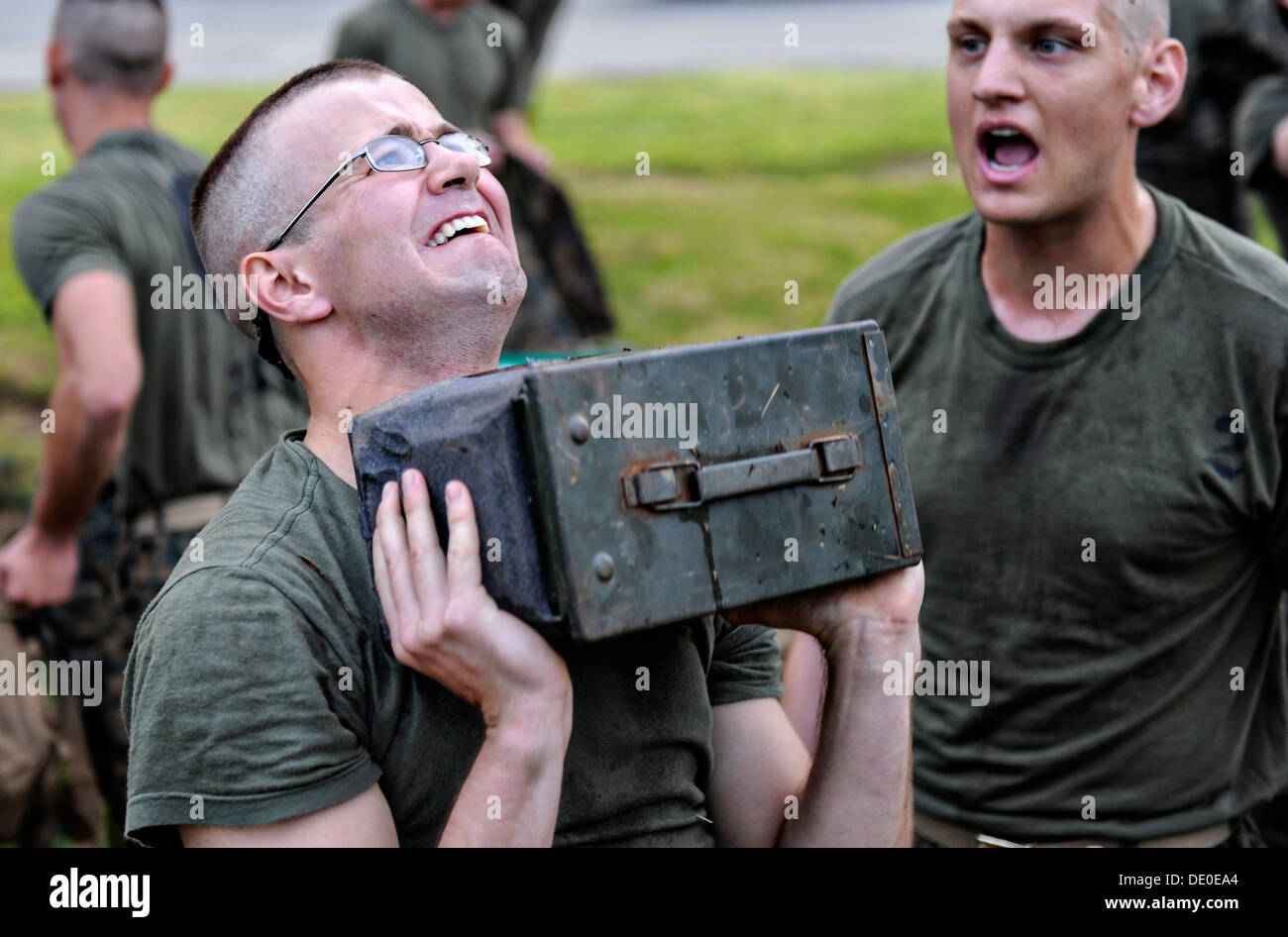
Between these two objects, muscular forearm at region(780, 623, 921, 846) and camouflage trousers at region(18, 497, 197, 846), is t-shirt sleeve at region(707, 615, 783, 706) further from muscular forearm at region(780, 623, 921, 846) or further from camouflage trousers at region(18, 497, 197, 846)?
camouflage trousers at region(18, 497, 197, 846)

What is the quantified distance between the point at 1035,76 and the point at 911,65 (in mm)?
15101

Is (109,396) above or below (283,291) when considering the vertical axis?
below

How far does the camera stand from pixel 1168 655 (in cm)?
305

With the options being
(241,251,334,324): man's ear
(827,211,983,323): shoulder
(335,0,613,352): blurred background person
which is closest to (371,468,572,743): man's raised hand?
(241,251,334,324): man's ear

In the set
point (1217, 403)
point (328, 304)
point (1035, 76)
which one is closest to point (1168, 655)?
point (1217, 403)

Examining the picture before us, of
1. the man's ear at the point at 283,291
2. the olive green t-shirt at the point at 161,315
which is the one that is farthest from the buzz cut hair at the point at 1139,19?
the olive green t-shirt at the point at 161,315

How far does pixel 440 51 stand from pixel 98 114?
2.98 m

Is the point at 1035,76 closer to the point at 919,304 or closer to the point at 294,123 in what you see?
the point at 919,304

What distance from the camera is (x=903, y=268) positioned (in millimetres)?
3428

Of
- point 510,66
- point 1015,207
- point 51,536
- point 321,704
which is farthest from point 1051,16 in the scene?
point 510,66

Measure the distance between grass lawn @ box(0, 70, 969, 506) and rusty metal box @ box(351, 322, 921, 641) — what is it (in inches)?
226

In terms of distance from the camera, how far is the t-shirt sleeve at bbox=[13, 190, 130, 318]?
13.6 feet

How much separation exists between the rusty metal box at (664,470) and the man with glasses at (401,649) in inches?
3.1

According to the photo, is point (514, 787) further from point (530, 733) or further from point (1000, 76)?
point (1000, 76)
